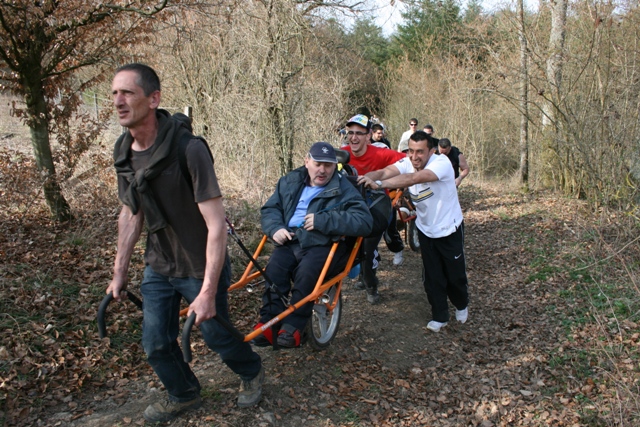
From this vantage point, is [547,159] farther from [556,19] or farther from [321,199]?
[321,199]

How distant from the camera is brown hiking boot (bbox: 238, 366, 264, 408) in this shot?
3.69m

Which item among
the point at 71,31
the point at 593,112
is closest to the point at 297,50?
A: the point at 71,31

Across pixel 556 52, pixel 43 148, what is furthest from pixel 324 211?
pixel 556 52

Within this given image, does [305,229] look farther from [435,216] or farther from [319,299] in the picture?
[435,216]

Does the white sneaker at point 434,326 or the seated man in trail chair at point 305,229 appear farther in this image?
the white sneaker at point 434,326

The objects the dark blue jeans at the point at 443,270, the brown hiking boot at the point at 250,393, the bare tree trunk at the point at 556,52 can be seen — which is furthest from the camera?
the bare tree trunk at the point at 556,52

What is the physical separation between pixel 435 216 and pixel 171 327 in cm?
302

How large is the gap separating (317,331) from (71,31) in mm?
5041

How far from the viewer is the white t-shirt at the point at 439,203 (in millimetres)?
5195

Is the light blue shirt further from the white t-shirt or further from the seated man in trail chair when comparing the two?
the white t-shirt

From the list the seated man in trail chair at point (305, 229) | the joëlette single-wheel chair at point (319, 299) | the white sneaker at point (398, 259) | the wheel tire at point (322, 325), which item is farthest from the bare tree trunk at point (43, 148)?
the white sneaker at point (398, 259)

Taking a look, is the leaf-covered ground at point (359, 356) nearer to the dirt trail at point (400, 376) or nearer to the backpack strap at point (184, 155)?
the dirt trail at point (400, 376)

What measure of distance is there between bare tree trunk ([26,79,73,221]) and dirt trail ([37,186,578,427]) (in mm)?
3502

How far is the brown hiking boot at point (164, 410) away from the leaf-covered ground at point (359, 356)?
11 cm
